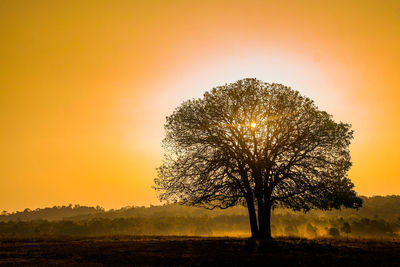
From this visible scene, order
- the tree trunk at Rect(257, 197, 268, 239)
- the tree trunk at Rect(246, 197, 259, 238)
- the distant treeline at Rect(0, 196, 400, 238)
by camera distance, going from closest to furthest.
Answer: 1. the tree trunk at Rect(257, 197, 268, 239)
2. the tree trunk at Rect(246, 197, 259, 238)
3. the distant treeline at Rect(0, 196, 400, 238)

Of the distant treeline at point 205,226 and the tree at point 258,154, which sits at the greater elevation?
the tree at point 258,154

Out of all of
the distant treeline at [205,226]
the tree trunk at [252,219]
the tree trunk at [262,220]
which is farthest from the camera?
the distant treeline at [205,226]

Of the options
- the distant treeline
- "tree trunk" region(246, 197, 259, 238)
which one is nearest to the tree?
"tree trunk" region(246, 197, 259, 238)

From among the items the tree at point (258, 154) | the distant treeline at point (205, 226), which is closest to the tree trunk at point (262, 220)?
the tree at point (258, 154)

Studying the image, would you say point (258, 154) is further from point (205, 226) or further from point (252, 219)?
point (205, 226)

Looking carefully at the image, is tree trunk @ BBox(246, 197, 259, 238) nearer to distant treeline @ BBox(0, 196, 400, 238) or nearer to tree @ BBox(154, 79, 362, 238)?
tree @ BBox(154, 79, 362, 238)

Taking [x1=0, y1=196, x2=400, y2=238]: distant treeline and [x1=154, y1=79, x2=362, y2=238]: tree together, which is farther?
[x1=0, y1=196, x2=400, y2=238]: distant treeline

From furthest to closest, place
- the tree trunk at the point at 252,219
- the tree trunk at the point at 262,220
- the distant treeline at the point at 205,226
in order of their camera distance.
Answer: the distant treeline at the point at 205,226 → the tree trunk at the point at 252,219 → the tree trunk at the point at 262,220

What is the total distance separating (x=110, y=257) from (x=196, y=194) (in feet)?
40.6

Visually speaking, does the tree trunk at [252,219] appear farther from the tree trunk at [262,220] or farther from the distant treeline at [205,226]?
the distant treeline at [205,226]

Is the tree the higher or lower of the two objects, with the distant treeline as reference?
higher

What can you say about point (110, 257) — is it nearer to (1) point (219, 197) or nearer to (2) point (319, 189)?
(1) point (219, 197)

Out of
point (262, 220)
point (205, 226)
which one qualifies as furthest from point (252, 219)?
point (205, 226)

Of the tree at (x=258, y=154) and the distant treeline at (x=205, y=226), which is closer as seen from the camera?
the tree at (x=258, y=154)
